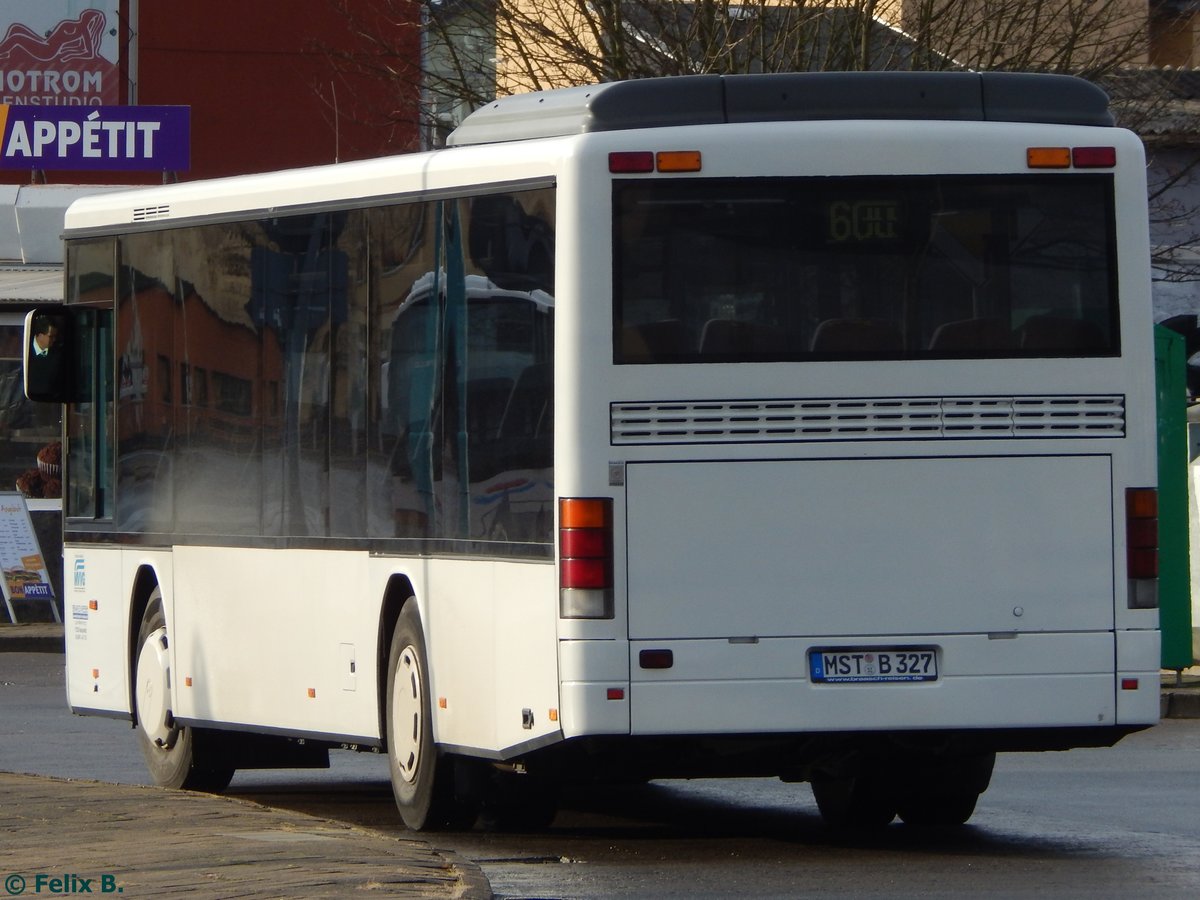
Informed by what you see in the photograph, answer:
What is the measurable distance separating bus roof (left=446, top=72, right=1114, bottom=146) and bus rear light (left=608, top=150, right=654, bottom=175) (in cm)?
19

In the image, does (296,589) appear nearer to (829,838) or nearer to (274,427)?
(274,427)

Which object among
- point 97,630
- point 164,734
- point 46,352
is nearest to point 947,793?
point 164,734

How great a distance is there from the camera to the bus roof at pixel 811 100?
9734 millimetres

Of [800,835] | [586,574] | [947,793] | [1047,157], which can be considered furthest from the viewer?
[947,793]

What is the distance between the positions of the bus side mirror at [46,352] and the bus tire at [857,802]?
4764mm

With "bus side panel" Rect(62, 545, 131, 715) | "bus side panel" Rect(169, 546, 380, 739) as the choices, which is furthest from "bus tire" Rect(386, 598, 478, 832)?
"bus side panel" Rect(62, 545, 131, 715)

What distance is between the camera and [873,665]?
31.4 feet

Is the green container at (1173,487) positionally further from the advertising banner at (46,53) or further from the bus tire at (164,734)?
the advertising banner at (46,53)

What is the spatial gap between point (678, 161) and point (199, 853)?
9.98 ft

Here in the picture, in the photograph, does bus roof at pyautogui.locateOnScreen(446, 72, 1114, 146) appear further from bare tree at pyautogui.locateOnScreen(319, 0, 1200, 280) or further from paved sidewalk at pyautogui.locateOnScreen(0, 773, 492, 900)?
bare tree at pyautogui.locateOnScreen(319, 0, 1200, 280)

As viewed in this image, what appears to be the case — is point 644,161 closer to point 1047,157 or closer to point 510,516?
point 510,516

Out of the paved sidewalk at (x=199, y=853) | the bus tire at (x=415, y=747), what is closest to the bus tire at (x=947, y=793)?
the bus tire at (x=415, y=747)

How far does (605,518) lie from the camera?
941 centimetres

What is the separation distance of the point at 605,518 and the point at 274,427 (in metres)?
2.73
